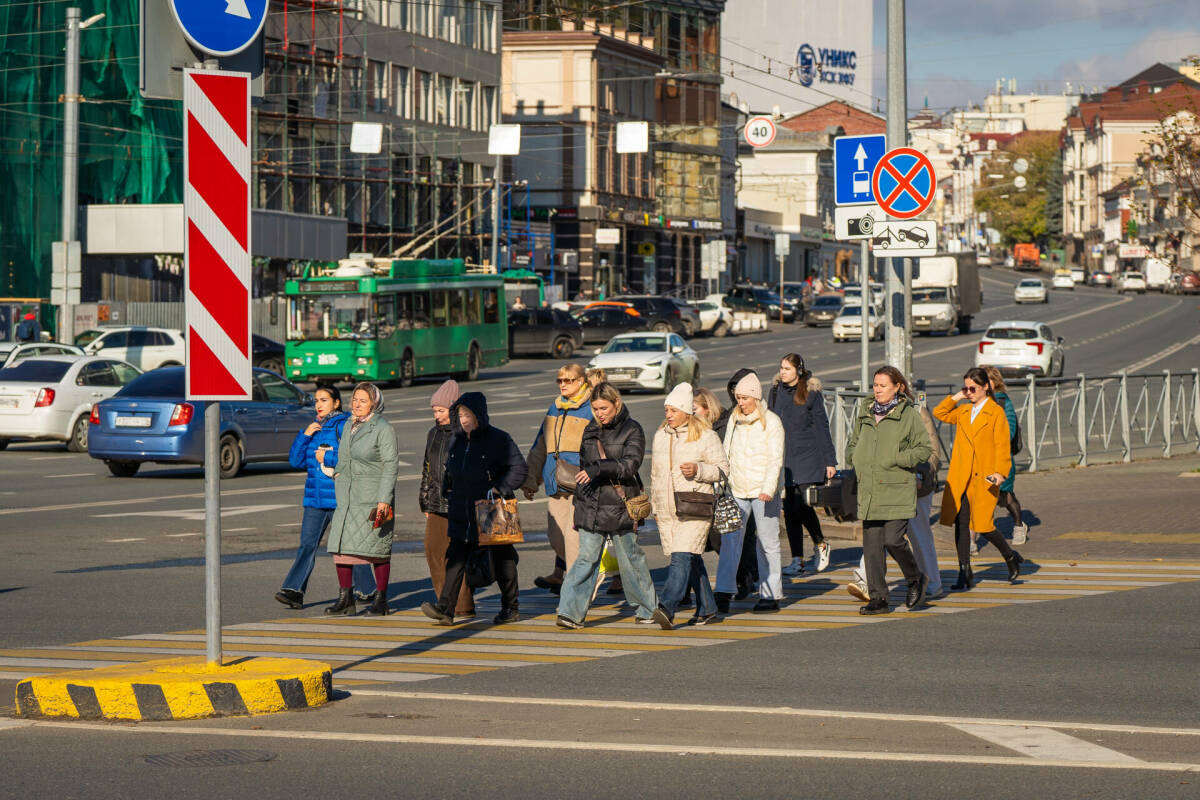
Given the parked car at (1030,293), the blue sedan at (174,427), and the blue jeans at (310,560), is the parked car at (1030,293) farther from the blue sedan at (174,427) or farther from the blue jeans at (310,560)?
the blue jeans at (310,560)

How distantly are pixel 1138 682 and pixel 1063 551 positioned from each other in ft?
23.0

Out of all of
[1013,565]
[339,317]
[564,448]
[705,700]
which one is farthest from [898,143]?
[339,317]

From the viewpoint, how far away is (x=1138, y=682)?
976 centimetres

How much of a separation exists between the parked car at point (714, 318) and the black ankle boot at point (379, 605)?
58.9 metres

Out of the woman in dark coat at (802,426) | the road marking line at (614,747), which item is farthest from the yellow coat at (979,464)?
the road marking line at (614,747)

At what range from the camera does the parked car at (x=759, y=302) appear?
7744 cm

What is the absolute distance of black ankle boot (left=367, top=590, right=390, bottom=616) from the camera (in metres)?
12.6

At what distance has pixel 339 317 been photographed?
144 feet

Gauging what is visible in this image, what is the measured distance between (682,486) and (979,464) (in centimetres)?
313

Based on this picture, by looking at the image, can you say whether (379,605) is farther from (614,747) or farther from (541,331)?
(541,331)

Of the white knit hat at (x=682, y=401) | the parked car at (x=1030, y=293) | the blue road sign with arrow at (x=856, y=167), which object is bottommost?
the white knit hat at (x=682, y=401)

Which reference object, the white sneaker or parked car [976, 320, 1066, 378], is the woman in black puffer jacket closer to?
the white sneaker

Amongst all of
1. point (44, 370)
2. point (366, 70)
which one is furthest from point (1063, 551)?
point (366, 70)

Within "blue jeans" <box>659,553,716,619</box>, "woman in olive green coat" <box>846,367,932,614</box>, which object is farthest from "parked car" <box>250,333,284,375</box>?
"blue jeans" <box>659,553,716,619</box>
